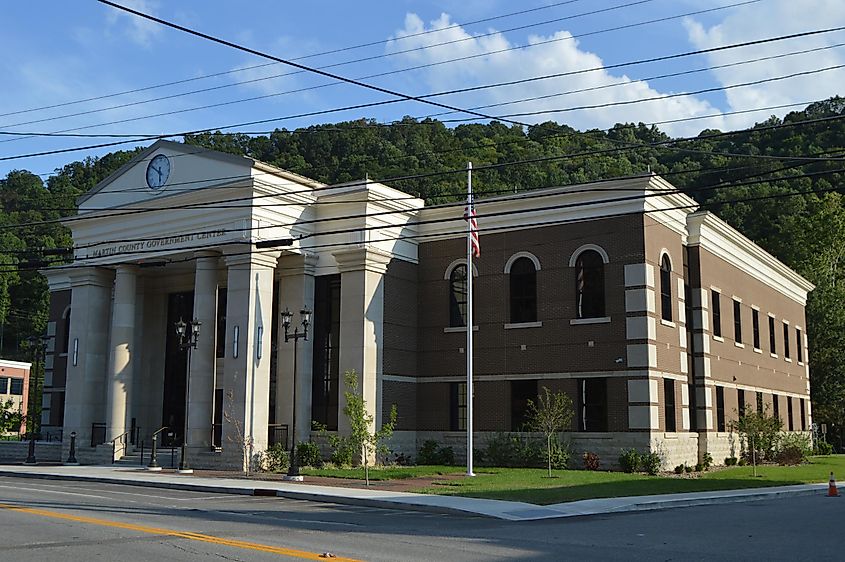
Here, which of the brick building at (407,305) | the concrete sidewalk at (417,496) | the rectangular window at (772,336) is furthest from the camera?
the rectangular window at (772,336)

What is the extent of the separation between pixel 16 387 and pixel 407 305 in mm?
69231

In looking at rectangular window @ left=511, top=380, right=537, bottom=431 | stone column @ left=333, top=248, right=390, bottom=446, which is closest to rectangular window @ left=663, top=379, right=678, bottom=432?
rectangular window @ left=511, top=380, right=537, bottom=431

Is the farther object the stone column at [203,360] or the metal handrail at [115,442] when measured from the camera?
the metal handrail at [115,442]

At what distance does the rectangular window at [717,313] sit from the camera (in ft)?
128

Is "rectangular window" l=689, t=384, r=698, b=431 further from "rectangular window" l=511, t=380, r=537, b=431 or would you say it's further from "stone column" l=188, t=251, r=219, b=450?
"stone column" l=188, t=251, r=219, b=450

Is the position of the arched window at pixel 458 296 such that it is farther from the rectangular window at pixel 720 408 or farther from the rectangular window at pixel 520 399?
the rectangular window at pixel 720 408

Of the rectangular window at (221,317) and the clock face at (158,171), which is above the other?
the clock face at (158,171)

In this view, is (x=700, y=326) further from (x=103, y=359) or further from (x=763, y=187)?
(x=763, y=187)

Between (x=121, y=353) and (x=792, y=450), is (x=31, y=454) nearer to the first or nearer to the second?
(x=121, y=353)

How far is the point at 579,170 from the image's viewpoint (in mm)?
65750

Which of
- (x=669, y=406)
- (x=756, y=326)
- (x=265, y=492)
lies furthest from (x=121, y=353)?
(x=756, y=326)

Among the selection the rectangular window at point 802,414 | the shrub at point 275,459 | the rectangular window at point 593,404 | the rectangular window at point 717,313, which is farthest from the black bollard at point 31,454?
the rectangular window at point 802,414

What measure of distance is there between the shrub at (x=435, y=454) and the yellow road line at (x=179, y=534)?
19.4m

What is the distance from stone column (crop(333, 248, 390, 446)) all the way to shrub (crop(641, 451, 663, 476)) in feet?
33.3
